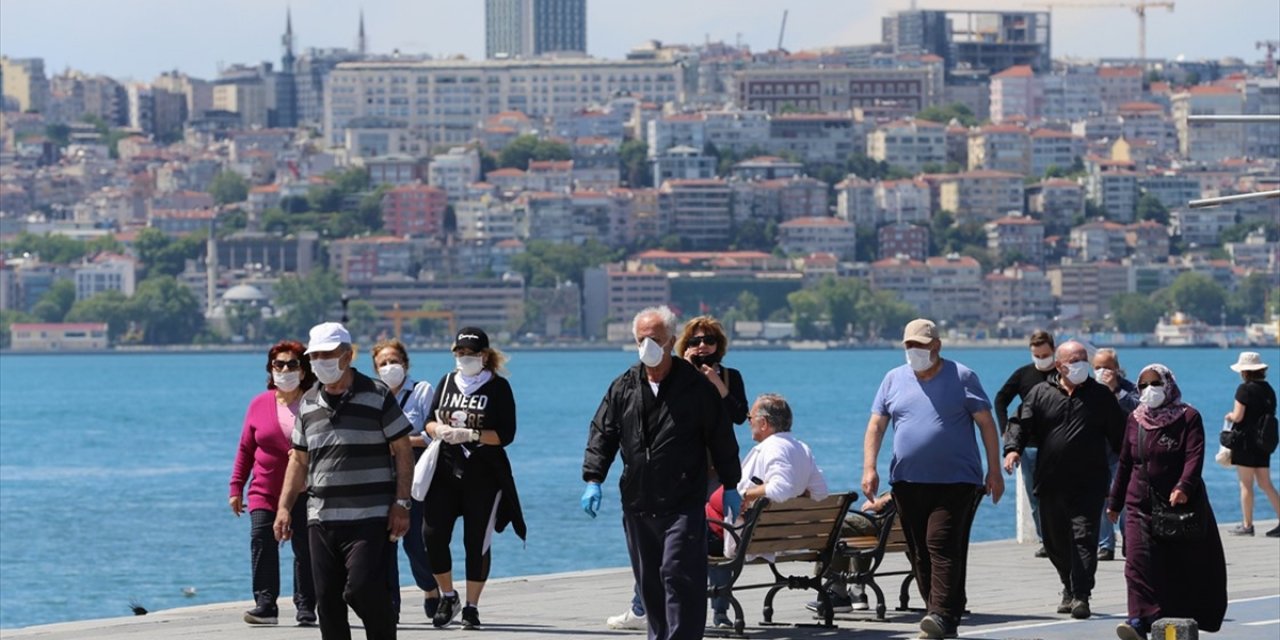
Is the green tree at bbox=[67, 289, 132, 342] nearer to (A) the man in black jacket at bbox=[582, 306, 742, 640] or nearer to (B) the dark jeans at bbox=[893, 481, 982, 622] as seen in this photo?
(B) the dark jeans at bbox=[893, 481, 982, 622]

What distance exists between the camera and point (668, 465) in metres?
9.87

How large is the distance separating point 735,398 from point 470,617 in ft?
4.22

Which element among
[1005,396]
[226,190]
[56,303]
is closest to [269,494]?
[1005,396]

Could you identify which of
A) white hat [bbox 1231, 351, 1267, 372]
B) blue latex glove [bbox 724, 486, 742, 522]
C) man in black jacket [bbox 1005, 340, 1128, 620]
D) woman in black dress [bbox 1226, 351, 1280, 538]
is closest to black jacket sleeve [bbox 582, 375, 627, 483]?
blue latex glove [bbox 724, 486, 742, 522]

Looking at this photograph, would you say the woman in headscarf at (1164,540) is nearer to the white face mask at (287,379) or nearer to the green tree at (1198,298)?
the white face mask at (287,379)

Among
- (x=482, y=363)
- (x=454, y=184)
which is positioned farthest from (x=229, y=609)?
(x=454, y=184)

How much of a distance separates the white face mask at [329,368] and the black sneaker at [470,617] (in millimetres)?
2277

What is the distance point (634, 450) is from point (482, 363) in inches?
58.2

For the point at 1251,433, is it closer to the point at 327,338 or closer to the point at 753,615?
the point at 753,615

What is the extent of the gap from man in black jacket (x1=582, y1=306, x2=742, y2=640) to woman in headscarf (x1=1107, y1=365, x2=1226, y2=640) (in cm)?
154

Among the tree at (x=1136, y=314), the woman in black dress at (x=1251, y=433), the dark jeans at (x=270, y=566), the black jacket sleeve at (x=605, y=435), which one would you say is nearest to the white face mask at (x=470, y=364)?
the dark jeans at (x=270, y=566)

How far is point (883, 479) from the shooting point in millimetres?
44312

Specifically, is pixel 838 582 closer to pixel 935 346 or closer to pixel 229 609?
pixel 935 346

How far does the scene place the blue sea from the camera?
29.2m
